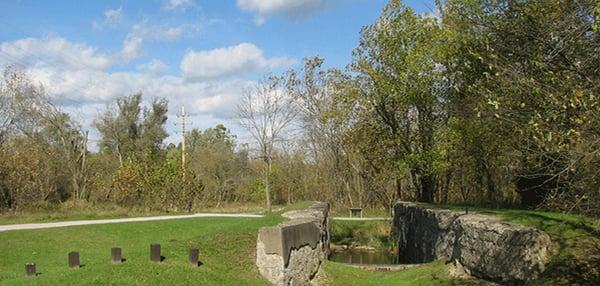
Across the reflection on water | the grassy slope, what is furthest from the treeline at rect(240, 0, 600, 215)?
the grassy slope

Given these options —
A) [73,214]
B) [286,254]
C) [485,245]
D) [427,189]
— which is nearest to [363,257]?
[427,189]

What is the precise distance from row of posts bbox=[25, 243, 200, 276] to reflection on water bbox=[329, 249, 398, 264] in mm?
11870

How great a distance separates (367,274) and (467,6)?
37.6ft

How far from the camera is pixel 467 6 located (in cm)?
2111

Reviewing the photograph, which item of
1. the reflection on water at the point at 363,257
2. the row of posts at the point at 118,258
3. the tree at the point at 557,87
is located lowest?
the reflection on water at the point at 363,257

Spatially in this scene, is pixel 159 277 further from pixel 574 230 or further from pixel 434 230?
pixel 434 230

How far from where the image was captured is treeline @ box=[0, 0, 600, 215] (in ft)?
30.0

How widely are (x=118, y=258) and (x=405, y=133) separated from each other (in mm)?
20945

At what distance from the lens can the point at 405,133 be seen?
29.6 metres

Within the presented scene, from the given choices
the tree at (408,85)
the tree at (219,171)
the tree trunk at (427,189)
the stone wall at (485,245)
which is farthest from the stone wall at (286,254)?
the tree at (219,171)

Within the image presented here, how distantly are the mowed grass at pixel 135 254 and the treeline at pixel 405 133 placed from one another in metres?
6.58

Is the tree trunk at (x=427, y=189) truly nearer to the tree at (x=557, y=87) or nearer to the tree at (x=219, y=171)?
the tree at (x=557, y=87)

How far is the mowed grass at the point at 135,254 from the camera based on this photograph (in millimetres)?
10578

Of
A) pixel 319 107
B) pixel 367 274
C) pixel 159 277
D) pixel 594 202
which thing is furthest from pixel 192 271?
pixel 319 107
